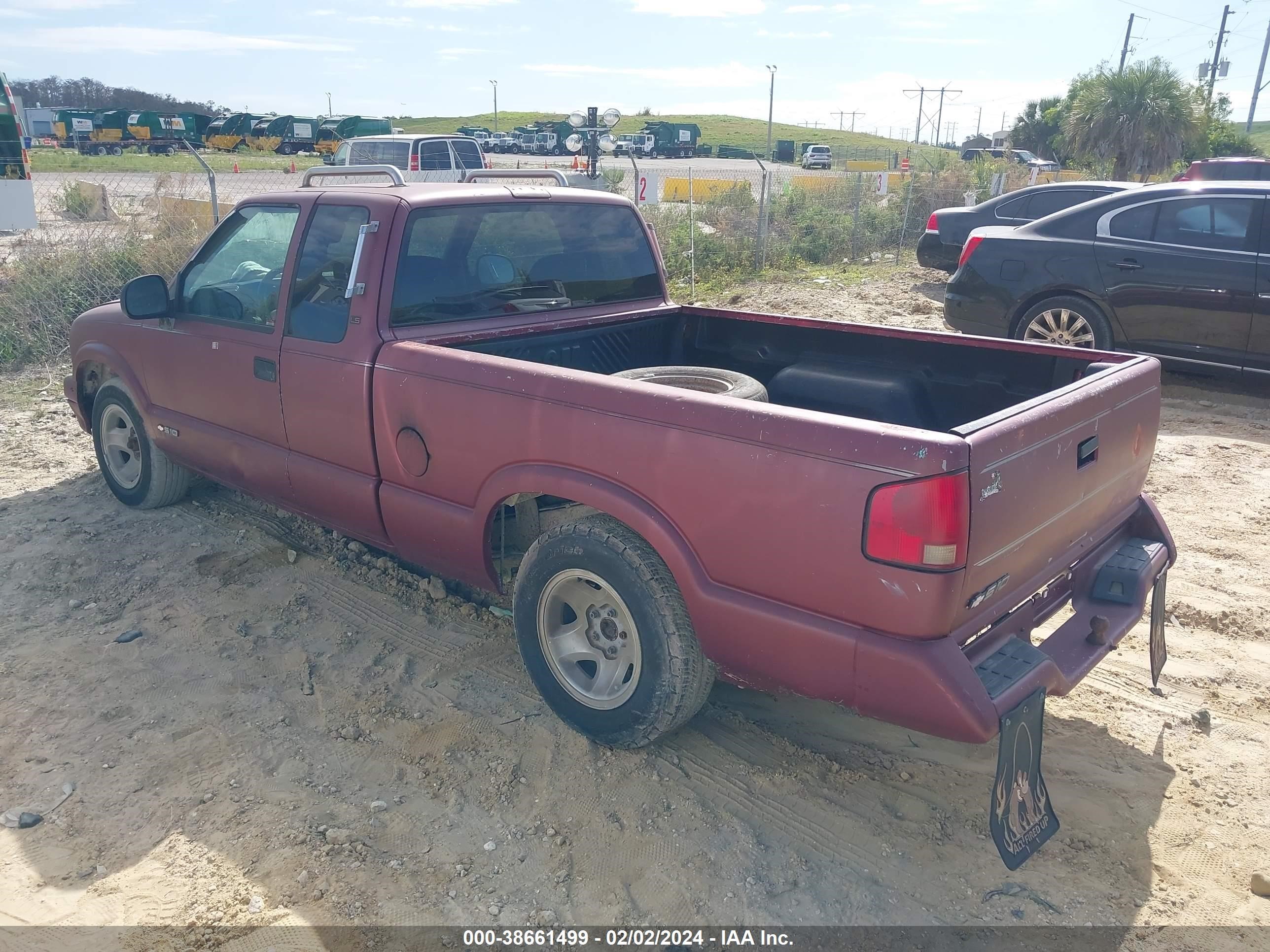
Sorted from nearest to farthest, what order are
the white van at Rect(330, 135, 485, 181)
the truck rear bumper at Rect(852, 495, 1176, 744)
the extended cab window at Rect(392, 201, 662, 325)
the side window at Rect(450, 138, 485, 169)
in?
the truck rear bumper at Rect(852, 495, 1176, 744) → the extended cab window at Rect(392, 201, 662, 325) → the white van at Rect(330, 135, 485, 181) → the side window at Rect(450, 138, 485, 169)

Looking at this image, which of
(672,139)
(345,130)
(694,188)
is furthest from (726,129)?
(694,188)

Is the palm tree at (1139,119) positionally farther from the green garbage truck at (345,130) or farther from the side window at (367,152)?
the green garbage truck at (345,130)

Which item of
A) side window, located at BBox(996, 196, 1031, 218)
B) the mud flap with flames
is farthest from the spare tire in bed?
side window, located at BBox(996, 196, 1031, 218)

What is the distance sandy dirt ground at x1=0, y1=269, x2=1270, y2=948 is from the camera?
9.01 feet

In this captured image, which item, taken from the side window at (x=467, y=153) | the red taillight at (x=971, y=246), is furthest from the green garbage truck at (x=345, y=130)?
the red taillight at (x=971, y=246)

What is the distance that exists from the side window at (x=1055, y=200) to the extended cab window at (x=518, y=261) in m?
7.81

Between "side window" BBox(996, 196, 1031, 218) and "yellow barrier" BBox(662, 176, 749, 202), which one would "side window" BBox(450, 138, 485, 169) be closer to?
"yellow barrier" BBox(662, 176, 749, 202)

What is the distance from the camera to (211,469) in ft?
16.0

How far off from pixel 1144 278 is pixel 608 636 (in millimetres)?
6296

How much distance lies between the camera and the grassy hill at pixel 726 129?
3019 inches

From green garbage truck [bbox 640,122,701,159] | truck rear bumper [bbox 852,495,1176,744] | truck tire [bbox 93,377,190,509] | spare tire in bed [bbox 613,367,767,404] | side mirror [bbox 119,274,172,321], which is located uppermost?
green garbage truck [bbox 640,122,701,159]

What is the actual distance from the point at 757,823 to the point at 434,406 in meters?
1.86

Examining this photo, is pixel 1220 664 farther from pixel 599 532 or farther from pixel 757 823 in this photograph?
pixel 599 532

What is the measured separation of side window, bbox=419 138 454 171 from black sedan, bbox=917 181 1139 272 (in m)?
10.3
